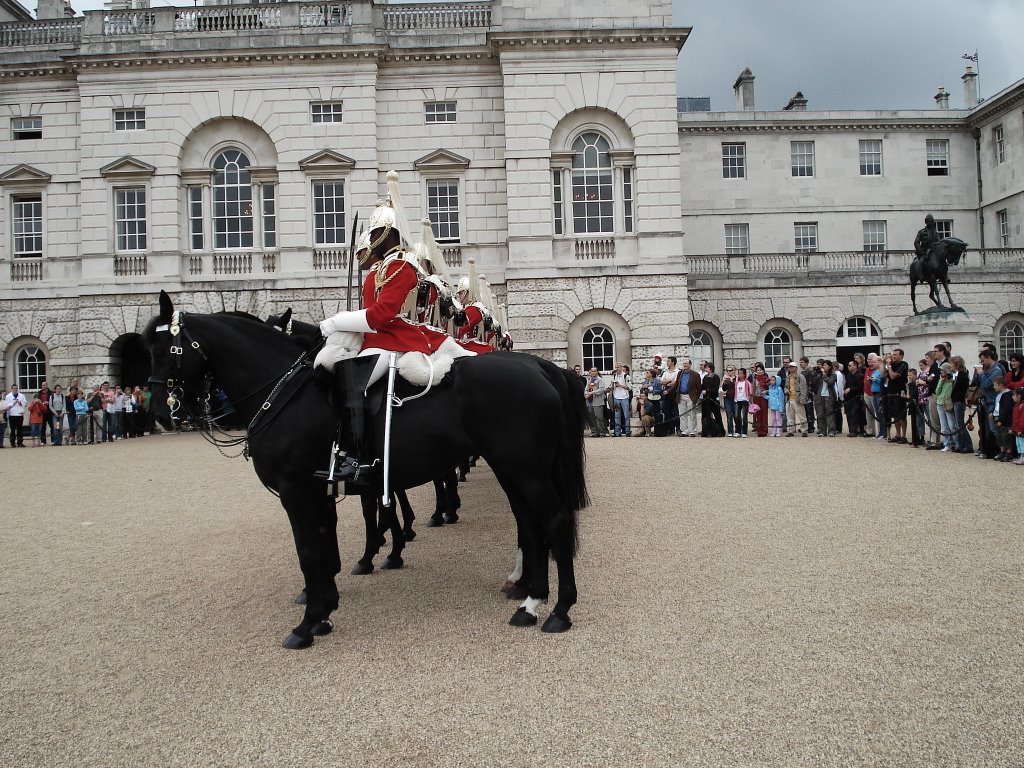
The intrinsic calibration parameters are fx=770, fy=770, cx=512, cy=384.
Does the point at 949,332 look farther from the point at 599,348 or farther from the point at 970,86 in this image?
the point at 970,86

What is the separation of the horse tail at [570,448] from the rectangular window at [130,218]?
2236 cm

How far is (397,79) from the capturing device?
960 inches

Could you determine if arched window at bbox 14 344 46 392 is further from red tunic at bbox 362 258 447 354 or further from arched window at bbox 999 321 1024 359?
arched window at bbox 999 321 1024 359

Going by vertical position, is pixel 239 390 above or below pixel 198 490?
above

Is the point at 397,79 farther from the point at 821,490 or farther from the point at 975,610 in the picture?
the point at 975,610

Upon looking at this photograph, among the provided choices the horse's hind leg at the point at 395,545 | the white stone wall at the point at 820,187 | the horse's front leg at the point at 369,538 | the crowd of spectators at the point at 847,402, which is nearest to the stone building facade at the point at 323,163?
the crowd of spectators at the point at 847,402

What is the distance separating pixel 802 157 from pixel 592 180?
13497mm

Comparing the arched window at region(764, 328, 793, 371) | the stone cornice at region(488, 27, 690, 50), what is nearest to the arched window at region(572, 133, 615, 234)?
the stone cornice at region(488, 27, 690, 50)

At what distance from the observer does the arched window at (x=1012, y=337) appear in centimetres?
2852

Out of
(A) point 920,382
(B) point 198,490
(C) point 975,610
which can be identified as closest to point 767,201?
(A) point 920,382

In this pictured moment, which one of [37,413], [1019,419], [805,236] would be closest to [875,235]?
[805,236]

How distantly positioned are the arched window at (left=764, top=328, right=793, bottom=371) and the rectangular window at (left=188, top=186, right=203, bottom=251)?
64.9 ft

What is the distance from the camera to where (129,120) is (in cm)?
2403

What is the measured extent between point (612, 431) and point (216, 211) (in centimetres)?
1435
